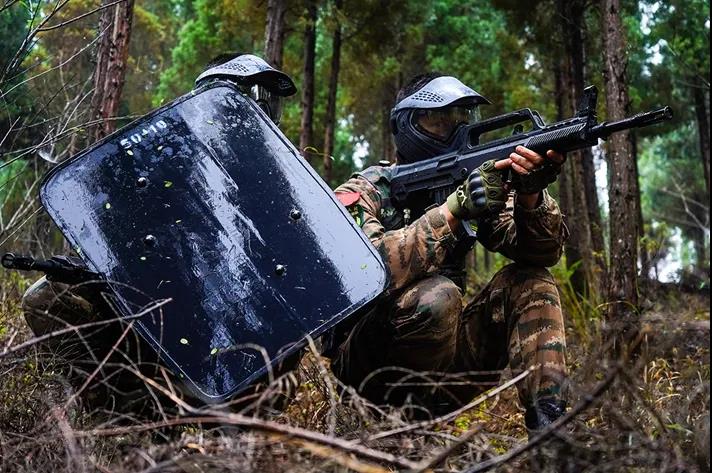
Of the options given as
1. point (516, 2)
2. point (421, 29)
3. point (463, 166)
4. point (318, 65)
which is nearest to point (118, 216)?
point (463, 166)

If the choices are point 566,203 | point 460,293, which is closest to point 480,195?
point 460,293

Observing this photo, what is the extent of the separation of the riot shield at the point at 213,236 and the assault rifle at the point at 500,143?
0.81 meters

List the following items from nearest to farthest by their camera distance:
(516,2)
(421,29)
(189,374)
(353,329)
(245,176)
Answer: (189,374)
(245,176)
(353,329)
(516,2)
(421,29)

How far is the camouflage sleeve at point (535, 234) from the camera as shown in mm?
3078

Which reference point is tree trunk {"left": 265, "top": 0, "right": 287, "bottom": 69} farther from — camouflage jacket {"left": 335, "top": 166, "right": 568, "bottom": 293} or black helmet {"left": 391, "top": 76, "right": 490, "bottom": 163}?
camouflage jacket {"left": 335, "top": 166, "right": 568, "bottom": 293}

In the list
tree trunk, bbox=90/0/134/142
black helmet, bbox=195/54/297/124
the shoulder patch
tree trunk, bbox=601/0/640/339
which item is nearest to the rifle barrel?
the shoulder patch

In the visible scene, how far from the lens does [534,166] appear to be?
9.55 ft

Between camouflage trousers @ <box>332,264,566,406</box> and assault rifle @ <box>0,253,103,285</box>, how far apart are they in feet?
3.42

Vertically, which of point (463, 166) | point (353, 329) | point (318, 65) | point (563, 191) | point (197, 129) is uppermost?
point (318, 65)

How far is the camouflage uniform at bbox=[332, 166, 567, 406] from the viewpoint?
2963 mm

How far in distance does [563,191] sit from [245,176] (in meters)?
9.35

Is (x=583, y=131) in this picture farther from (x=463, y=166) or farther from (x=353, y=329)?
(x=353, y=329)

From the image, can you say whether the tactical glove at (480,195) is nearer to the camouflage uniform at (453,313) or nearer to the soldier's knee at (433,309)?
the camouflage uniform at (453,313)

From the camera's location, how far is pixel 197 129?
2.72 m
